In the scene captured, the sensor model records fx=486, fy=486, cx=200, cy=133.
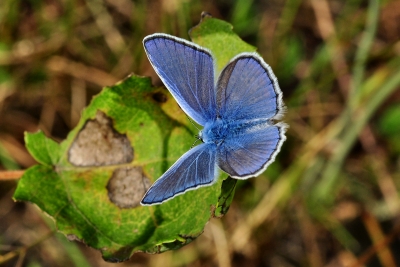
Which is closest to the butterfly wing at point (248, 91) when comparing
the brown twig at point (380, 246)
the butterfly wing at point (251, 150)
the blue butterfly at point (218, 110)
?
the blue butterfly at point (218, 110)

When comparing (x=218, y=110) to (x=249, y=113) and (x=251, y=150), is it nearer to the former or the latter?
(x=249, y=113)

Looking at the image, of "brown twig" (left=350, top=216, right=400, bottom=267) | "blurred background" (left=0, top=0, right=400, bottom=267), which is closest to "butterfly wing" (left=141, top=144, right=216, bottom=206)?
"blurred background" (left=0, top=0, right=400, bottom=267)

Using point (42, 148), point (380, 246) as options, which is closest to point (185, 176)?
point (42, 148)

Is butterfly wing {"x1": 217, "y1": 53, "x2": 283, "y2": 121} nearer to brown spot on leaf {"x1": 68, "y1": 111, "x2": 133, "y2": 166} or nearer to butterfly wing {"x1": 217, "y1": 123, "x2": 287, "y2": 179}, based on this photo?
butterfly wing {"x1": 217, "y1": 123, "x2": 287, "y2": 179}

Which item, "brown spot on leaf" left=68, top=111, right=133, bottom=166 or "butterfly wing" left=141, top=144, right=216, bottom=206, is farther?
"brown spot on leaf" left=68, top=111, right=133, bottom=166

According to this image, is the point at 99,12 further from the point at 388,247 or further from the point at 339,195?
the point at 388,247

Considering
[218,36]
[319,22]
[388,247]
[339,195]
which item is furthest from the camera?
[319,22]

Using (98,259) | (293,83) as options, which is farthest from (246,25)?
(98,259)
